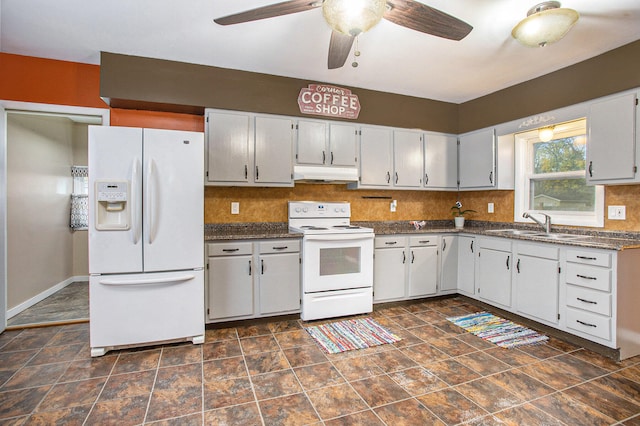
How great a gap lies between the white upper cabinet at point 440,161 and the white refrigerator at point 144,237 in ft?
9.17

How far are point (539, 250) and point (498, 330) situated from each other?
835 millimetres

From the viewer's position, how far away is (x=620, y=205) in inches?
114

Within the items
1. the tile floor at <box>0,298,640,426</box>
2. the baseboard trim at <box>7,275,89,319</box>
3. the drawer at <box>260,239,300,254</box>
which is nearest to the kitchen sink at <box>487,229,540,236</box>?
the tile floor at <box>0,298,640,426</box>

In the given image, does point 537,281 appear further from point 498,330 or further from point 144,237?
point 144,237

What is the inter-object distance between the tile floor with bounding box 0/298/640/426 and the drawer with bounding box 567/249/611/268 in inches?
28.6

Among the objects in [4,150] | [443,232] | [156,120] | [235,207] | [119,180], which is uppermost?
[156,120]

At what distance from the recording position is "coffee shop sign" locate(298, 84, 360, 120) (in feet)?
11.7

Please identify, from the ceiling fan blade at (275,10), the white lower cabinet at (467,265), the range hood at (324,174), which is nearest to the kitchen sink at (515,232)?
the white lower cabinet at (467,265)

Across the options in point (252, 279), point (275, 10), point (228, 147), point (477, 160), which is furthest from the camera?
point (477, 160)

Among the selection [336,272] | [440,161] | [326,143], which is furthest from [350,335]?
[440,161]

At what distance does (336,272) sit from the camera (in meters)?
3.34

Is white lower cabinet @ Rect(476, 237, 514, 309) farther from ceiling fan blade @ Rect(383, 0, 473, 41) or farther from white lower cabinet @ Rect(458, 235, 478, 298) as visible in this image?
ceiling fan blade @ Rect(383, 0, 473, 41)

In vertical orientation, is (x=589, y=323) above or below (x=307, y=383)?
above

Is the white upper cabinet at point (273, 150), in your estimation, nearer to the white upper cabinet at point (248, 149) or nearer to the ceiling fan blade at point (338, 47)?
the white upper cabinet at point (248, 149)
